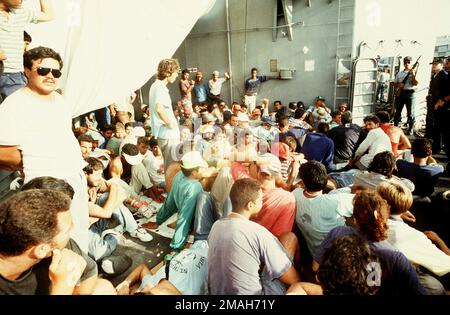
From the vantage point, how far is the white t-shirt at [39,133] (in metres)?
2.13

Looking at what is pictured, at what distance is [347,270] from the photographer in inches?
66.2

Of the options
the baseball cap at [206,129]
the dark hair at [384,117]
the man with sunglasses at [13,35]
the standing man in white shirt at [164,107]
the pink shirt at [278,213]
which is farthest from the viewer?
the baseball cap at [206,129]

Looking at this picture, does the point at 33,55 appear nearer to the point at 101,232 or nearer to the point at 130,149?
the point at 101,232

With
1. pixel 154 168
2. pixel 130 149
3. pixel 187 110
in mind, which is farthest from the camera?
pixel 187 110

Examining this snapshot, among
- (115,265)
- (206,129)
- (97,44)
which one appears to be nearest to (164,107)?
(97,44)

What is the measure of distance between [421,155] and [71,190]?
456cm

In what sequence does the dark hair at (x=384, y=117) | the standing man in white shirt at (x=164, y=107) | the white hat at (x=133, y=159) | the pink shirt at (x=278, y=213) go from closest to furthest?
the pink shirt at (x=278, y=213), the standing man in white shirt at (x=164, y=107), the white hat at (x=133, y=159), the dark hair at (x=384, y=117)

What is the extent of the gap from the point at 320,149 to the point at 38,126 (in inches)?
175

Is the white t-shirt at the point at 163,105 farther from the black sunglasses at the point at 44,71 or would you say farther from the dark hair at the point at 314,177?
the dark hair at the point at 314,177

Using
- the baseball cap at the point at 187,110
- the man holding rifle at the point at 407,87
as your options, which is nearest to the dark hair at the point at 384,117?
the man holding rifle at the point at 407,87

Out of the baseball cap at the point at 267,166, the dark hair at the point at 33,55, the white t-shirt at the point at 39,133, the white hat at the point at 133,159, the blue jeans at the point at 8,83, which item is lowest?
the white hat at the point at 133,159

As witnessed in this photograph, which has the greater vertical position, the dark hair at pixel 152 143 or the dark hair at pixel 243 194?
the dark hair at pixel 243 194

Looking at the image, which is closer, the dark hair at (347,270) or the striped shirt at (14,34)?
the dark hair at (347,270)

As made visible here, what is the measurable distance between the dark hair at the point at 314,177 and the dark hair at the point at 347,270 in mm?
1357
